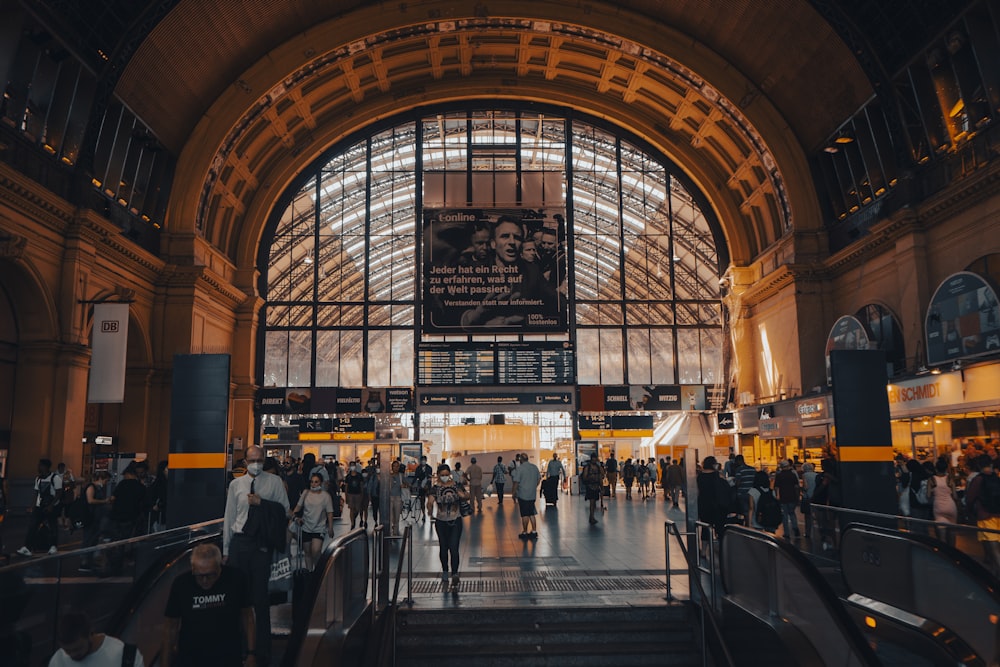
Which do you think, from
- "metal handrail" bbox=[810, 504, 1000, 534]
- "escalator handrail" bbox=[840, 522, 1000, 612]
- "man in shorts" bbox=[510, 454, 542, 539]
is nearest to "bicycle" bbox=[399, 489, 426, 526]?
"man in shorts" bbox=[510, 454, 542, 539]

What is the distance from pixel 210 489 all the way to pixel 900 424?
16.0 metres

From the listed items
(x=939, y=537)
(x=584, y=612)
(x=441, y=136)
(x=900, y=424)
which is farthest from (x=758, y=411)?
(x=939, y=537)

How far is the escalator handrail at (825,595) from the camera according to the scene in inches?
196

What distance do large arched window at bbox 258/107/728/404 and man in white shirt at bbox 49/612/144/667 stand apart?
81.4 ft

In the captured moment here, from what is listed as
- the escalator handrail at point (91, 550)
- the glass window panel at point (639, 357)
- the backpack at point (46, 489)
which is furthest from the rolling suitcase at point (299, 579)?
the glass window panel at point (639, 357)

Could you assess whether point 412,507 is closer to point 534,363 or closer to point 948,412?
point 534,363

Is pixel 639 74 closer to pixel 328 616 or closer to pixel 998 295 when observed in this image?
pixel 998 295

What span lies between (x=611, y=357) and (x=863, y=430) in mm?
17171

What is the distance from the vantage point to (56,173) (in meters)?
18.7

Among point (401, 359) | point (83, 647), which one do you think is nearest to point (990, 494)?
point (83, 647)

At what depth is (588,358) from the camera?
30.1 metres

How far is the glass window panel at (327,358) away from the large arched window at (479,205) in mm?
41

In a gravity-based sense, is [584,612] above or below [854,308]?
below

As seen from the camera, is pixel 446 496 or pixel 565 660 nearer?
pixel 565 660
